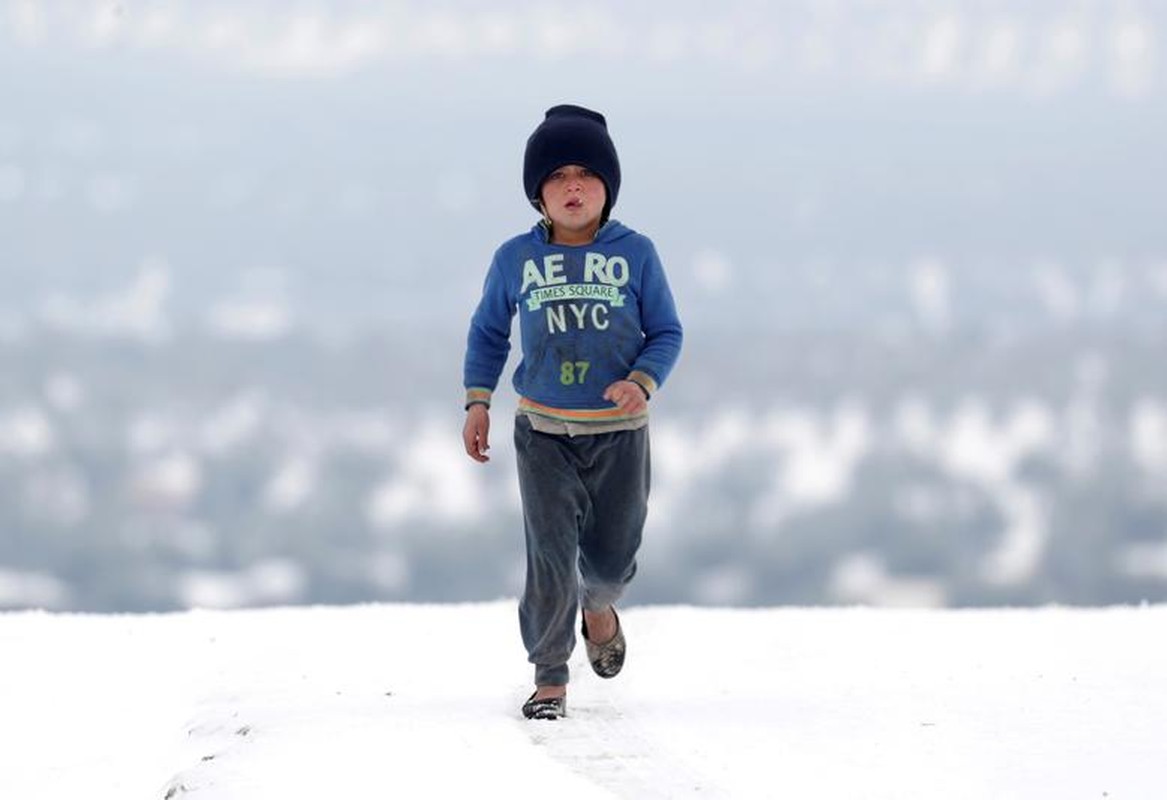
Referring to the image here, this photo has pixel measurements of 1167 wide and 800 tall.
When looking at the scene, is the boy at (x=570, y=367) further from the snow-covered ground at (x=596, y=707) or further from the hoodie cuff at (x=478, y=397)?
the snow-covered ground at (x=596, y=707)

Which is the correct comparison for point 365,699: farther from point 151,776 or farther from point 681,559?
point 681,559

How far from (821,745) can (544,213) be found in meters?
1.89

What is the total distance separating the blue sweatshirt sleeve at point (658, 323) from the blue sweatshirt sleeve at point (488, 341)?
447 millimetres

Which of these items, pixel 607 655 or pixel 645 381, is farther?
pixel 607 655

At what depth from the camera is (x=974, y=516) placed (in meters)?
167

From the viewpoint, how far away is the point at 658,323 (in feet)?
16.9

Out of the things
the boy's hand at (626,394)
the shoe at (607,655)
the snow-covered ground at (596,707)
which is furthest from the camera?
the shoe at (607,655)

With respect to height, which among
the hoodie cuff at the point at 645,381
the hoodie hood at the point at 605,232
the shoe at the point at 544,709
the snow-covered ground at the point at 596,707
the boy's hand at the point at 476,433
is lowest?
the snow-covered ground at the point at 596,707

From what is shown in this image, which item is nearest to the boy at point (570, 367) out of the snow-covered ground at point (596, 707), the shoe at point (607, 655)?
the shoe at point (607, 655)

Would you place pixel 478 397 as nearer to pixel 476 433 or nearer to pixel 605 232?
pixel 476 433

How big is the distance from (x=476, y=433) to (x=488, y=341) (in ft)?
1.11

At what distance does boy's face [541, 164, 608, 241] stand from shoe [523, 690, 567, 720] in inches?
62.4

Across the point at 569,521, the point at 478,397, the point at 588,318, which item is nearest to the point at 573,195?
the point at 588,318

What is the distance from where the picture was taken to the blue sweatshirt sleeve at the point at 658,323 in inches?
201
